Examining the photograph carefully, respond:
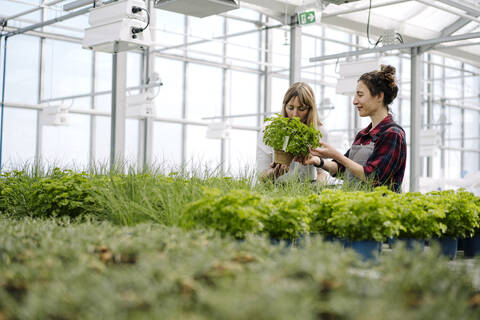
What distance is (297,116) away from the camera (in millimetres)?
3137

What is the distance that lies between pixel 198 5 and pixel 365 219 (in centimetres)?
222

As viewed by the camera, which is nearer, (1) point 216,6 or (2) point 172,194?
(2) point 172,194

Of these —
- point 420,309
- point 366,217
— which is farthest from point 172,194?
point 420,309

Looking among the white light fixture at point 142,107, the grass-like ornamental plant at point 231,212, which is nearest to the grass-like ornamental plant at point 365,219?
the grass-like ornamental plant at point 231,212

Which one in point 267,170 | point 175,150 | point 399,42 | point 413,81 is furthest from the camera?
point 175,150

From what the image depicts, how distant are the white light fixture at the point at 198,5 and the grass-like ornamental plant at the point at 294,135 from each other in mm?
1293

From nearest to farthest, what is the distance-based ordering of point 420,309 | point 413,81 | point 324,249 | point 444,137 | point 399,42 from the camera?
point 420,309
point 324,249
point 399,42
point 413,81
point 444,137

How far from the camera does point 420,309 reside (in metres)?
1.12

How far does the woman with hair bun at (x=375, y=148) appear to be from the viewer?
2.88 meters

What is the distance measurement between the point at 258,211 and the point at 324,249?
16.4 inches

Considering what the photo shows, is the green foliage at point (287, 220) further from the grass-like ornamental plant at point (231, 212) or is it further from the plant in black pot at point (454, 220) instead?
the plant in black pot at point (454, 220)

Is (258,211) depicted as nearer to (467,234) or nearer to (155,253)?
(155,253)

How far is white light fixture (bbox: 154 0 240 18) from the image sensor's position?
3738 mm

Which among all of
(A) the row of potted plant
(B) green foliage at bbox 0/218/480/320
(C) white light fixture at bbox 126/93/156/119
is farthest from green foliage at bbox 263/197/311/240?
(C) white light fixture at bbox 126/93/156/119
